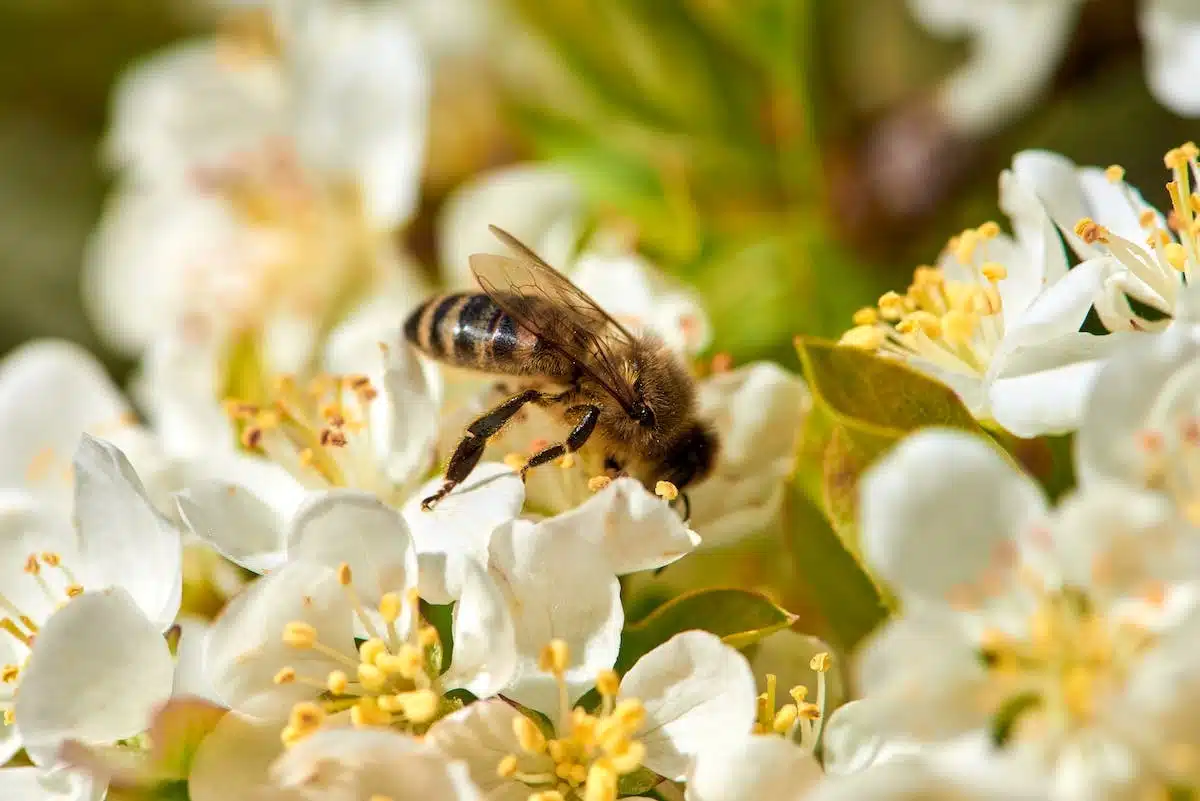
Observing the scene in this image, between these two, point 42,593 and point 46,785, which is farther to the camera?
point 42,593

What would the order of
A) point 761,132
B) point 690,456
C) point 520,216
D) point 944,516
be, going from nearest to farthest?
point 944,516, point 690,456, point 520,216, point 761,132

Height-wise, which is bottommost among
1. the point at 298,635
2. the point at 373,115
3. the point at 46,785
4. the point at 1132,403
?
the point at 46,785

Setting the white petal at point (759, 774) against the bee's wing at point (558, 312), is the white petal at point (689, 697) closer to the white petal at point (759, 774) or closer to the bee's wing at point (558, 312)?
the white petal at point (759, 774)

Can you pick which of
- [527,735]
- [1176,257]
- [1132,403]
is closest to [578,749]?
[527,735]

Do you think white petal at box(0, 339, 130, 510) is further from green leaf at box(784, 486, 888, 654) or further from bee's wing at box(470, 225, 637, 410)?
green leaf at box(784, 486, 888, 654)

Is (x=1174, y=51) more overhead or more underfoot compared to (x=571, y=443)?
more overhead

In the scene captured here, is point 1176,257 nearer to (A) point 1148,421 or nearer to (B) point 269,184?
(A) point 1148,421

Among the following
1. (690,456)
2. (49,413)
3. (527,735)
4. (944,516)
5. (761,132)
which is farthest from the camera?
(761,132)
